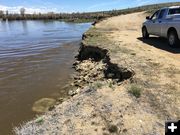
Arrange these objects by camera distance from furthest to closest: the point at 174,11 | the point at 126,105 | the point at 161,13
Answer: the point at 161,13 → the point at 174,11 → the point at 126,105

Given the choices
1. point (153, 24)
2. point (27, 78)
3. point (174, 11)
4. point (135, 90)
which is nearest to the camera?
point (135, 90)

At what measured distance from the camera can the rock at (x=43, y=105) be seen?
9.42m

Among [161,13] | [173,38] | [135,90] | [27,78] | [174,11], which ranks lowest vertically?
[27,78]

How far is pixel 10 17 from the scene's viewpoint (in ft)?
288

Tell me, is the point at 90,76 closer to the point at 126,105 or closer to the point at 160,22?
the point at 160,22

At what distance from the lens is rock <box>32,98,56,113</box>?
30.9 ft

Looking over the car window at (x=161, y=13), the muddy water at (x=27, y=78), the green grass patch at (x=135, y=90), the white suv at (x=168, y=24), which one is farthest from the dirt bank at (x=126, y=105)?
the car window at (x=161, y=13)

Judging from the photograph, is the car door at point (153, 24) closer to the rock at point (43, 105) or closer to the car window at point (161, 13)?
the car window at point (161, 13)

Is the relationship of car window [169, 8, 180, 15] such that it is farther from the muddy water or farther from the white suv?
the muddy water

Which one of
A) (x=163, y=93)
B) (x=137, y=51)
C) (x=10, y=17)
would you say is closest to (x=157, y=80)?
(x=163, y=93)

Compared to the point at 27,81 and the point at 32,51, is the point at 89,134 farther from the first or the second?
the point at 32,51

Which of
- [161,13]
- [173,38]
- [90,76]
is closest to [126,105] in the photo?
[90,76]

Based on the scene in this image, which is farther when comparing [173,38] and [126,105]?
[173,38]

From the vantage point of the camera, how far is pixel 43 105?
9.96m
